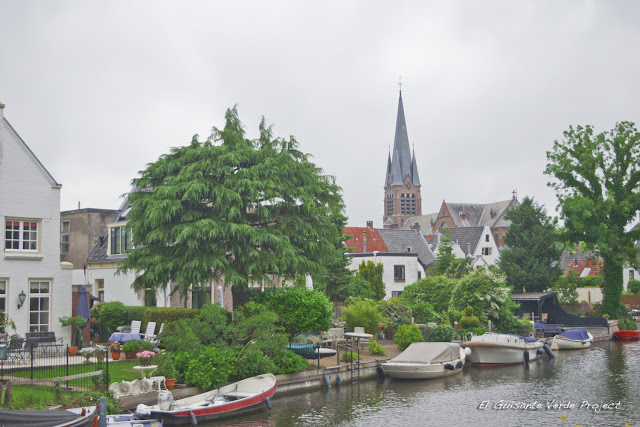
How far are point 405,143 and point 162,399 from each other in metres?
136

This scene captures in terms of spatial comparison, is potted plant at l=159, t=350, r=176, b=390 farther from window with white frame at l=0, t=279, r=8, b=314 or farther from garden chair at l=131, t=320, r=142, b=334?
garden chair at l=131, t=320, r=142, b=334

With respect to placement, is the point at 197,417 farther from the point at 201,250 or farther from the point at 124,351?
the point at 201,250

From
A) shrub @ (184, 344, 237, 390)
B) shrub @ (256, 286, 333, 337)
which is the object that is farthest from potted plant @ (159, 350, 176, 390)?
shrub @ (256, 286, 333, 337)

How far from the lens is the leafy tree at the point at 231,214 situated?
28766 millimetres

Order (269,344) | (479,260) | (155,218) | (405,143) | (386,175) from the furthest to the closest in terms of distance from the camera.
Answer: (386,175) < (405,143) < (479,260) < (155,218) < (269,344)

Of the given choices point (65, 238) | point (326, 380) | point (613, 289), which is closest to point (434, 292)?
point (613, 289)

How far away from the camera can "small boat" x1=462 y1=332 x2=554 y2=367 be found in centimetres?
3491

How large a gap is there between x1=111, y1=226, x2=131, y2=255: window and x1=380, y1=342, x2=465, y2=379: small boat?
64.4 ft

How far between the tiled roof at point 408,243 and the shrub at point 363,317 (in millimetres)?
37133

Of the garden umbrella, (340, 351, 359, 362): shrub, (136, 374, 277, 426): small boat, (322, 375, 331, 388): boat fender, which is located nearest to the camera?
(136, 374, 277, 426): small boat

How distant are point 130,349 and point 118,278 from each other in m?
16.7

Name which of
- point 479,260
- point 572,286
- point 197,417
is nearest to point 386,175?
point 479,260

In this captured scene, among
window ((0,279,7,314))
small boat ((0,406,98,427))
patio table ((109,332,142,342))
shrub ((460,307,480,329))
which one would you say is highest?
window ((0,279,7,314))

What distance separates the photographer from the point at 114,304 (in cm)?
3678
